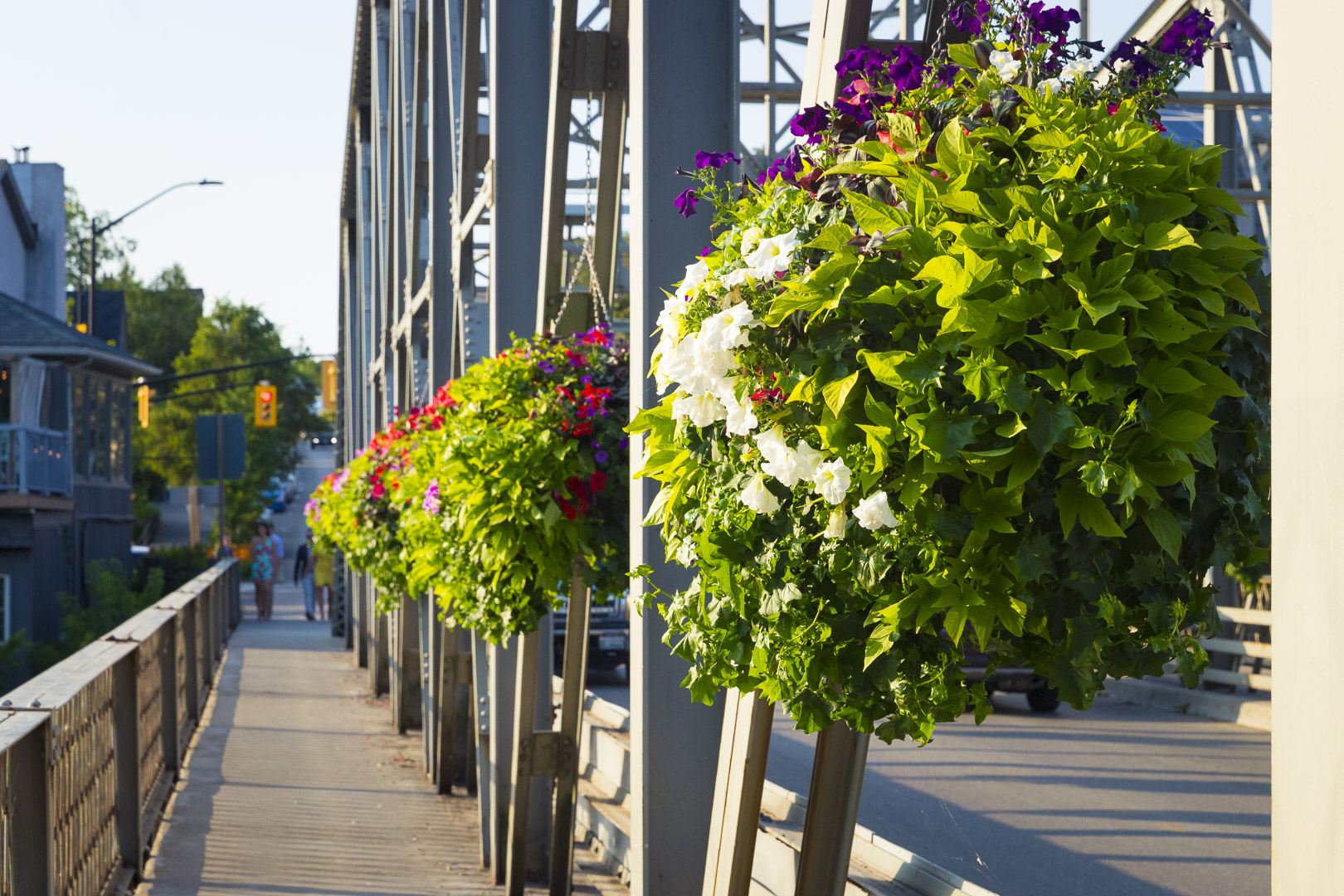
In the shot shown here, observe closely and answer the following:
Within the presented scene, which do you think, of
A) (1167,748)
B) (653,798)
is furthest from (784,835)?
(1167,748)

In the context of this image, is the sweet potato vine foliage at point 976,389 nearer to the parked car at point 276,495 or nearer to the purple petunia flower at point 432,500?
the purple petunia flower at point 432,500

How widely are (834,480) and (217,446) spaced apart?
25.5 m

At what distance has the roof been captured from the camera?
24609 millimetres

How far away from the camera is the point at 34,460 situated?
23.9 meters

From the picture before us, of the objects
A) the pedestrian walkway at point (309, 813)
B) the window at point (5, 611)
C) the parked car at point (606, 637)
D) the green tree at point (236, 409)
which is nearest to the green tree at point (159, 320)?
the green tree at point (236, 409)

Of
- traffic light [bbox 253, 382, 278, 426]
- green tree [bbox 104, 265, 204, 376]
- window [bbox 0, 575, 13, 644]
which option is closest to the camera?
window [bbox 0, 575, 13, 644]

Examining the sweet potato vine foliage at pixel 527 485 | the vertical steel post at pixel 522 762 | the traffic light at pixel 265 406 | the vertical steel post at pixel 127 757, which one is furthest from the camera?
the traffic light at pixel 265 406

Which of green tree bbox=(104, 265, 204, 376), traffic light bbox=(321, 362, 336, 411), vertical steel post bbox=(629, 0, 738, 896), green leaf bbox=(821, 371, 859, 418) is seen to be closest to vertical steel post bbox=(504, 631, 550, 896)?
vertical steel post bbox=(629, 0, 738, 896)

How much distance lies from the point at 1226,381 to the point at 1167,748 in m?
9.63

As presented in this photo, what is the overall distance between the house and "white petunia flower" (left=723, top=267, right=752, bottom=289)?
941 inches

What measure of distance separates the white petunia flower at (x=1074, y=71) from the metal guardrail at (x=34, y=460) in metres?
24.2

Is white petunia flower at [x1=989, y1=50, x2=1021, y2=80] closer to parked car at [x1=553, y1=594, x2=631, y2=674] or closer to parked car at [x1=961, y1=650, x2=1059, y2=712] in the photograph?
parked car at [x1=961, y1=650, x2=1059, y2=712]

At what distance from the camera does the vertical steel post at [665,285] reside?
3375 mm

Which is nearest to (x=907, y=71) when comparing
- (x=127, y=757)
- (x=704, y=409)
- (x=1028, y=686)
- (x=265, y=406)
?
(x=704, y=409)
